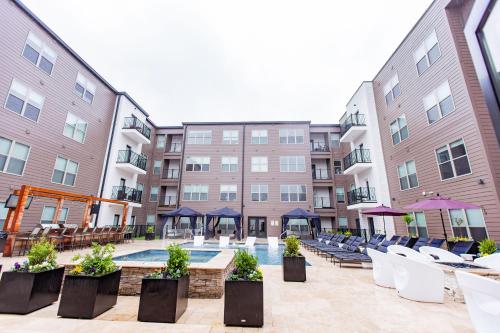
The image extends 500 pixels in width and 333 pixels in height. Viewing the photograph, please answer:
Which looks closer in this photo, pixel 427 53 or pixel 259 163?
pixel 427 53

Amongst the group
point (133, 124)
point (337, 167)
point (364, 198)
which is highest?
point (133, 124)

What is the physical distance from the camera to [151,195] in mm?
23312

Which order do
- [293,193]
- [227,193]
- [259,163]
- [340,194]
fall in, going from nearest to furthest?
[293,193]
[227,193]
[340,194]
[259,163]

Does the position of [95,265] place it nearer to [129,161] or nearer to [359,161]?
[129,161]

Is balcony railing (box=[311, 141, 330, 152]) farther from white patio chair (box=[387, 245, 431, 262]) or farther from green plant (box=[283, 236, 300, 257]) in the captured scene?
green plant (box=[283, 236, 300, 257])

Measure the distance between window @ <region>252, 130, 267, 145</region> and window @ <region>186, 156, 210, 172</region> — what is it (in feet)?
17.2

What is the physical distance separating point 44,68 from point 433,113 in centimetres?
2174

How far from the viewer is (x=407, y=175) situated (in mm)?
12898

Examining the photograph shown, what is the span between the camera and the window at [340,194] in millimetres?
21531

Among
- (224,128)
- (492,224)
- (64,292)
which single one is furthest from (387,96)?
(64,292)

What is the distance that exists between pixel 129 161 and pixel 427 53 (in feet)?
68.7

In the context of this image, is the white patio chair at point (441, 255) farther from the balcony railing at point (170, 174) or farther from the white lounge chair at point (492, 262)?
the balcony railing at point (170, 174)

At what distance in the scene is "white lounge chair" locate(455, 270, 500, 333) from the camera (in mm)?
2397

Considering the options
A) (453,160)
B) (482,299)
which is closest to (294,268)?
(482,299)
